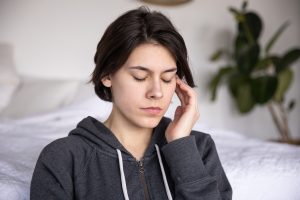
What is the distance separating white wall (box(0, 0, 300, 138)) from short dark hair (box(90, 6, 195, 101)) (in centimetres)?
179

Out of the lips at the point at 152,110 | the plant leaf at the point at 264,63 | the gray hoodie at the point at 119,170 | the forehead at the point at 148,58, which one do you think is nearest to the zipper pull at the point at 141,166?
the gray hoodie at the point at 119,170

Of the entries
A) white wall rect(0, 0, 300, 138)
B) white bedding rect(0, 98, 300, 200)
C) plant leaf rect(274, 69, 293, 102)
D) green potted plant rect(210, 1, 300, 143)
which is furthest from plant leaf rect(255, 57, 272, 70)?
white bedding rect(0, 98, 300, 200)

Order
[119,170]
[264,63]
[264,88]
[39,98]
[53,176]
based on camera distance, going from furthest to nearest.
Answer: [264,63]
[264,88]
[39,98]
[119,170]
[53,176]

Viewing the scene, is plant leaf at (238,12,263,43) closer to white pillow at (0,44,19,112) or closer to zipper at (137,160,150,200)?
white pillow at (0,44,19,112)

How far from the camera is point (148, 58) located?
81cm

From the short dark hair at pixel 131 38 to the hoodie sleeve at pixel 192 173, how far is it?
225mm

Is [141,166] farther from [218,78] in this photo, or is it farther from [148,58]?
[218,78]

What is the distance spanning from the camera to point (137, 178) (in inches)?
32.6

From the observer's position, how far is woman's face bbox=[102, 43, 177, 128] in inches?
32.0

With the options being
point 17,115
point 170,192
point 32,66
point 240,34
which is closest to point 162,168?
point 170,192

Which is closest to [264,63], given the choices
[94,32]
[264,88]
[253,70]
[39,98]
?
[253,70]

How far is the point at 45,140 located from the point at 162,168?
58 centimetres

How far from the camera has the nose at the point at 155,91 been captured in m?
0.81

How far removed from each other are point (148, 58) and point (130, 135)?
0.74 feet
